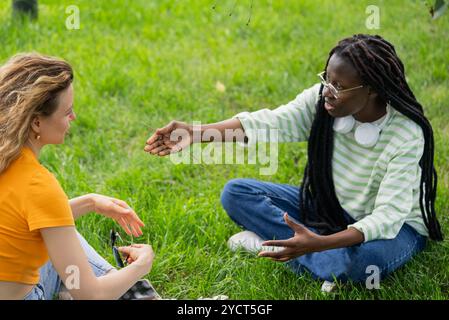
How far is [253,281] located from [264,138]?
0.62 metres

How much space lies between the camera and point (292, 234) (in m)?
3.18

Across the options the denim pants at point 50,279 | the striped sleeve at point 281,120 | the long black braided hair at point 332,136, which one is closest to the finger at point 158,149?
the striped sleeve at point 281,120

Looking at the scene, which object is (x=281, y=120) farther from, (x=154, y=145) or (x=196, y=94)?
(x=196, y=94)

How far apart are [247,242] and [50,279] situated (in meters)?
0.97

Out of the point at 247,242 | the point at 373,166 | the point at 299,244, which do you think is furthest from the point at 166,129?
the point at 373,166

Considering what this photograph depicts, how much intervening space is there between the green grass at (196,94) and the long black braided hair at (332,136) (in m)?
0.27

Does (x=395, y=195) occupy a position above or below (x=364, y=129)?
below

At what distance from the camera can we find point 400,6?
617 cm

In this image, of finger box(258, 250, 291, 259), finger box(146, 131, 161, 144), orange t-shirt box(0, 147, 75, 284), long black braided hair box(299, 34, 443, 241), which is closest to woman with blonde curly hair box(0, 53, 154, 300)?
orange t-shirt box(0, 147, 75, 284)

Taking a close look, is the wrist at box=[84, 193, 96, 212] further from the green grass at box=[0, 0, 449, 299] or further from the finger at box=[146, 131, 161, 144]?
the green grass at box=[0, 0, 449, 299]

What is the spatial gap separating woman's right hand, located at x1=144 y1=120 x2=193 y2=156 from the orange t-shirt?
81 cm

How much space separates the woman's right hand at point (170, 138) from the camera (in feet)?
9.90

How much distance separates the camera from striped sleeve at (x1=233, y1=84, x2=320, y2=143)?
10.3ft
